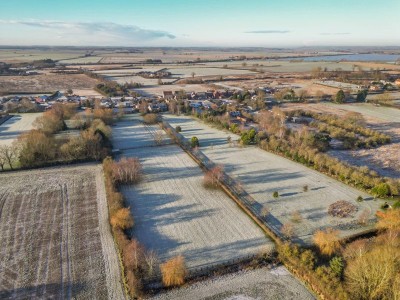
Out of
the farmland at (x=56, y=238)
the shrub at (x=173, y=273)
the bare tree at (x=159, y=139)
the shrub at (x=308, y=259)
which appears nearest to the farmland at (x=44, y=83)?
the bare tree at (x=159, y=139)

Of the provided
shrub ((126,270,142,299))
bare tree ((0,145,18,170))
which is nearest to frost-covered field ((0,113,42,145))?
bare tree ((0,145,18,170))

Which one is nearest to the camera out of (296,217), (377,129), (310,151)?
(296,217)

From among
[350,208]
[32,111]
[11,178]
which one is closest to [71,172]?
[11,178]

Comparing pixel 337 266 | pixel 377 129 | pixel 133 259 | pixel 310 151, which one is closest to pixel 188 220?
pixel 133 259

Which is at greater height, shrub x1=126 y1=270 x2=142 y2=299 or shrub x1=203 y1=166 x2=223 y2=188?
shrub x1=203 y1=166 x2=223 y2=188

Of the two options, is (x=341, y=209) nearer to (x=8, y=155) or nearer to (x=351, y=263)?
(x=351, y=263)

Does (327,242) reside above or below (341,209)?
above

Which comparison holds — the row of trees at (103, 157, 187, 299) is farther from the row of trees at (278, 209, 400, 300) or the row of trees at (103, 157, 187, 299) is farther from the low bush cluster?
the row of trees at (278, 209, 400, 300)
